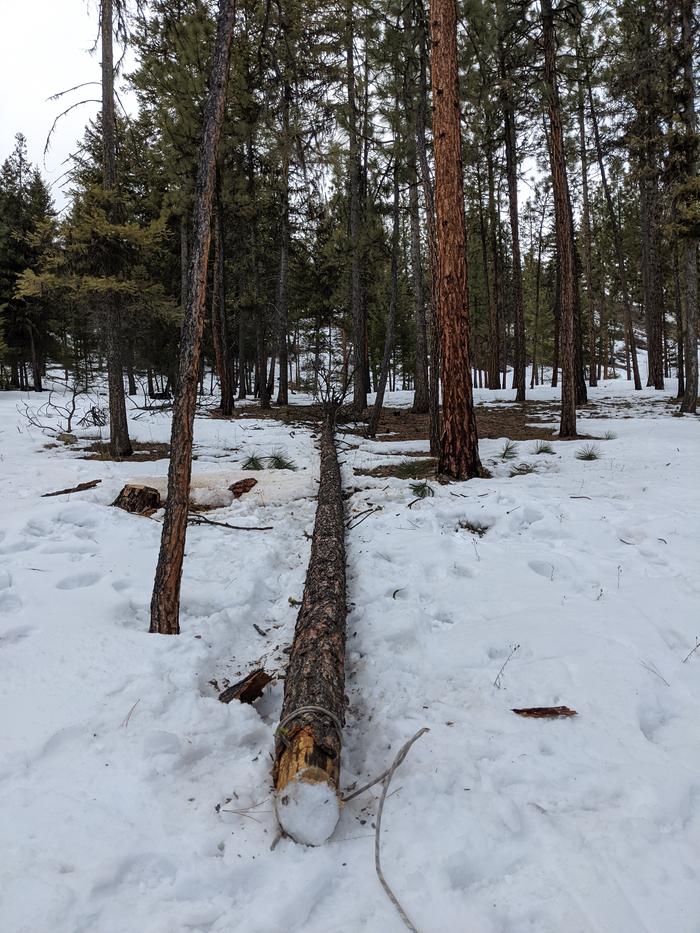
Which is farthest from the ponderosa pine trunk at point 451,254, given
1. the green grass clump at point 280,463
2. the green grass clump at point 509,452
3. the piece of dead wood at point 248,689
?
the piece of dead wood at point 248,689

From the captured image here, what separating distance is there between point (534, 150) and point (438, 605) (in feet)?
65.7

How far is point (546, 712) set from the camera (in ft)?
7.64

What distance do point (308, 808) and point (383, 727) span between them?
0.66 metres

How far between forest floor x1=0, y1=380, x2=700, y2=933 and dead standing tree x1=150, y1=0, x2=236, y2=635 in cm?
34

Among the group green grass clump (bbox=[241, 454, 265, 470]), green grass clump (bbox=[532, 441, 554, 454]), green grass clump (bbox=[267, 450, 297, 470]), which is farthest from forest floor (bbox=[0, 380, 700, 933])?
green grass clump (bbox=[532, 441, 554, 454])

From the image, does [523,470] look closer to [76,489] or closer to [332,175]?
[76,489]

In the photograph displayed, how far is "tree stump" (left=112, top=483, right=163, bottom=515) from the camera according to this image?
17.8 feet

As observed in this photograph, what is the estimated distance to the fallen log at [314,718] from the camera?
176 centimetres

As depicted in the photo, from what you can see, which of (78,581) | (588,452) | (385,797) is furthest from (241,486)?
(588,452)

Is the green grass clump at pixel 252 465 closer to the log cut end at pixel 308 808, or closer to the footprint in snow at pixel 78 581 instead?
the footprint in snow at pixel 78 581

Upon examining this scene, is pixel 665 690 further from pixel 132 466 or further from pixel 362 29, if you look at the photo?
pixel 362 29

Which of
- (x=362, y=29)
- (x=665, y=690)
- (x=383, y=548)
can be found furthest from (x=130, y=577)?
(x=362, y=29)

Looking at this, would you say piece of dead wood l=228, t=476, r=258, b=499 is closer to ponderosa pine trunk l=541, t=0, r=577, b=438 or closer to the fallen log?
the fallen log

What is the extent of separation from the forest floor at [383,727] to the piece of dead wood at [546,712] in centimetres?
4
